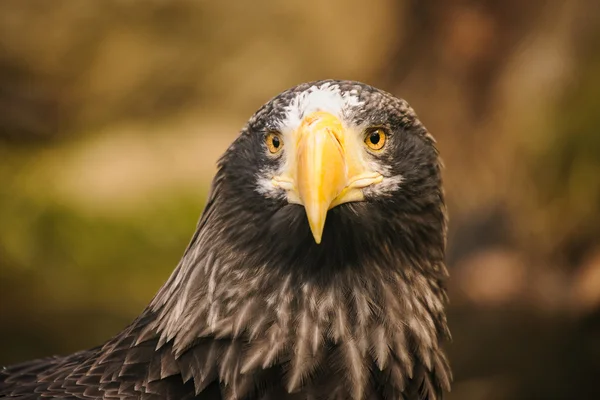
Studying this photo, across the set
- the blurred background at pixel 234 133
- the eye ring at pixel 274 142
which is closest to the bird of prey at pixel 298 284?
the eye ring at pixel 274 142

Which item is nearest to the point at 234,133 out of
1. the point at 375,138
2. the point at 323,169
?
the point at 375,138

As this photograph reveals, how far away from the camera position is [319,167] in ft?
7.59

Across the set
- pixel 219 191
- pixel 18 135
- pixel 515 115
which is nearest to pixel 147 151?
pixel 18 135

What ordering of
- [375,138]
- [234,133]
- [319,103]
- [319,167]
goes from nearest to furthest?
[319,167] < [319,103] < [375,138] < [234,133]

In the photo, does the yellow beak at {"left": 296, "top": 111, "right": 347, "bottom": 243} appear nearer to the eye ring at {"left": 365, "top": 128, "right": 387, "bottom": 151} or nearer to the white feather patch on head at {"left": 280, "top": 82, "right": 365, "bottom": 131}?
the white feather patch on head at {"left": 280, "top": 82, "right": 365, "bottom": 131}

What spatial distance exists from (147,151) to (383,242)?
4665 mm

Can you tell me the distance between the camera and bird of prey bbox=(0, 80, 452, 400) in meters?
2.54

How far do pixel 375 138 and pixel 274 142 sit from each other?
334 mm

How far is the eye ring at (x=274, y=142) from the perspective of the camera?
8.44 feet

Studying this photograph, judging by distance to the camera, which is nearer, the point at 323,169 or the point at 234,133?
the point at 323,169

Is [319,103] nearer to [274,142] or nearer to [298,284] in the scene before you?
[274,142]

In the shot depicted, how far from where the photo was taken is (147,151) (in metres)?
6.99

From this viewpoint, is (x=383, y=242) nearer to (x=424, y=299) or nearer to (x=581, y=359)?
(x=424, y=299)

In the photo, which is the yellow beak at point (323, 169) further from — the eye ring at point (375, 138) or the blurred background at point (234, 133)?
the blurred background at point (234, 133)
